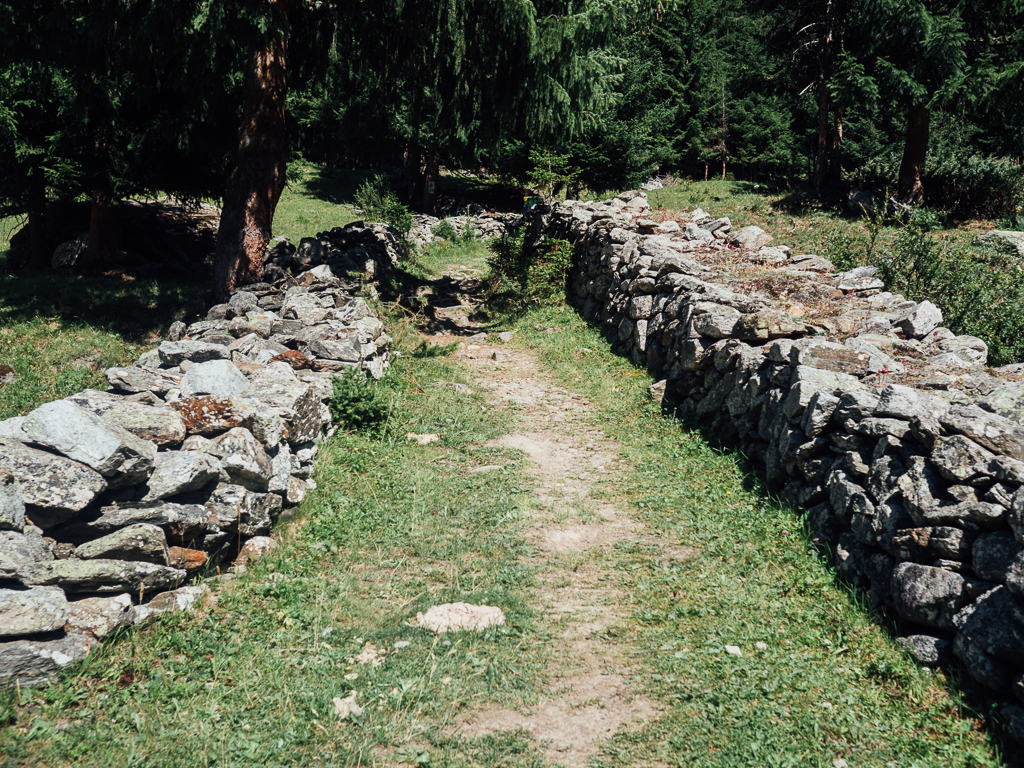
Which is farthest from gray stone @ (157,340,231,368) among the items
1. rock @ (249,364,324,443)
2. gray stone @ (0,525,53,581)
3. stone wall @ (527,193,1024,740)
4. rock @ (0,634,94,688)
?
stone wall @ (527,193,1024,740)

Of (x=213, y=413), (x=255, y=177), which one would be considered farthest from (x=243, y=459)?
(x=255, y=177)

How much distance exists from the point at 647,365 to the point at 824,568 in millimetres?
5204

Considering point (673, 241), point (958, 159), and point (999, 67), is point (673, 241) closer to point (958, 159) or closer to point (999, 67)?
point (999, 67)

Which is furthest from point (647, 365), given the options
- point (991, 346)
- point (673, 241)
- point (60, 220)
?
point (60, 220)

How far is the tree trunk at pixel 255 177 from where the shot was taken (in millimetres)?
10531

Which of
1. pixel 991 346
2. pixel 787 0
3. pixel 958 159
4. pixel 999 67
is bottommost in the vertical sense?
pixel 991 346

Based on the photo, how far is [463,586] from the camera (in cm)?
485

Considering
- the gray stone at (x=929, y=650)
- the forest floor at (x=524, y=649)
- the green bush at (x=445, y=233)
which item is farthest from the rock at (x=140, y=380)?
the green bush at (x=445, y=233)

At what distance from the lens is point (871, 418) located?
4984mm

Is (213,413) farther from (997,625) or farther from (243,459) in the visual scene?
(997,625)

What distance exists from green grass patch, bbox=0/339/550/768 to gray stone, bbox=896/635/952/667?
2144 millimetres

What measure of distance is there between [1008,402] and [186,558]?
585cm

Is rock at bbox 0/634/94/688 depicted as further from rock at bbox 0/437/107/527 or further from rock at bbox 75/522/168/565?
rock at bbox 0/437/107/527

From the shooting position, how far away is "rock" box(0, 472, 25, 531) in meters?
3.62
